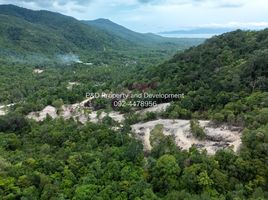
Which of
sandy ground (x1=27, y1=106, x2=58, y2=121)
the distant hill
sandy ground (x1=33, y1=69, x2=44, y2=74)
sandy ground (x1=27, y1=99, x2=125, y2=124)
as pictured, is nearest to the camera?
the distant hill

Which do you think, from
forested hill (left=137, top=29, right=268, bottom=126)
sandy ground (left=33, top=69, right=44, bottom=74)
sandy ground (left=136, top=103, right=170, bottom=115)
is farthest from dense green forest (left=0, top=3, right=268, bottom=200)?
sandy ground (left=33, top=69, right=44, bottom=74)

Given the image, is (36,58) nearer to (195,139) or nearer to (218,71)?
(218,71)

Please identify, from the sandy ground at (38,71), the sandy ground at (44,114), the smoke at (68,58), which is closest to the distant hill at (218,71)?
the sandy ground at (44,114)

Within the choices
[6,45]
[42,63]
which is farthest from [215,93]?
[6,45]

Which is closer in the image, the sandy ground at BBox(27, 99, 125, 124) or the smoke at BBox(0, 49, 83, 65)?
the sandy ground at BBox(27, 99, 125, 124)

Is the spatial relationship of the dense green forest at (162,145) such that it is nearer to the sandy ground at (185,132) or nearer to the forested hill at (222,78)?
the forested hill at (222,78)

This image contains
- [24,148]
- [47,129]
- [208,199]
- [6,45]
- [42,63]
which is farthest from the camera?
[6,45]

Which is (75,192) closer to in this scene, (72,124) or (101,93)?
(72,124)

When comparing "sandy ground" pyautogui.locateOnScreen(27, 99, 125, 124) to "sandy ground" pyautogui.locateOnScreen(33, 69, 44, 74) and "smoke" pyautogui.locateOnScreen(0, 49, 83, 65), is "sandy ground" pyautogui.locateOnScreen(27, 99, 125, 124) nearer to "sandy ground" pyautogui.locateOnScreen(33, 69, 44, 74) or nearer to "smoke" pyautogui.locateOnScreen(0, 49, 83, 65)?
"sandy ground" pyautogui.locateOnScreen(33, 69, 44, 74)
